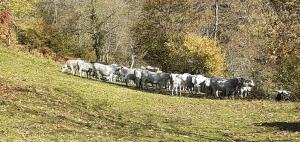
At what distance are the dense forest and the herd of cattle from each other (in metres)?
8.18

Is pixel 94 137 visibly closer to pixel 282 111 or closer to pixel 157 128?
pixel 157 128

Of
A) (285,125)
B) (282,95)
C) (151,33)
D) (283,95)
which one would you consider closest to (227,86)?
(282,95)

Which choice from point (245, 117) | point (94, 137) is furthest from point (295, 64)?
point (94, 137)

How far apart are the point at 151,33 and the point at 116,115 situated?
45.4 meters

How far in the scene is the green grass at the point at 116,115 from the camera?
19.3 m

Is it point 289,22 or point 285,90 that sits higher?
point 289,22

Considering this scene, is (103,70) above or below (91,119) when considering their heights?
above

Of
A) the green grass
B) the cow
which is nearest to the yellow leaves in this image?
the cow

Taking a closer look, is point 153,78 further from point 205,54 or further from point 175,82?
point 205,54

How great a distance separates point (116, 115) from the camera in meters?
25.7

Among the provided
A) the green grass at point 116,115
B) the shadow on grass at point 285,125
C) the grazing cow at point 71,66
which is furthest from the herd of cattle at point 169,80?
the shadow on grass at point 285,125

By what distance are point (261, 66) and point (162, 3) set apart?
856 inches

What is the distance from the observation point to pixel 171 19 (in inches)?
2606

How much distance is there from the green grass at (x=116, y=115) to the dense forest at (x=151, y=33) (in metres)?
20.6
